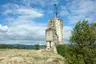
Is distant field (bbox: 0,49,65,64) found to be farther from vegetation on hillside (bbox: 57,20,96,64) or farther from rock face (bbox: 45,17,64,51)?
vegetation on hillside (bbox: 57,20,96,64)

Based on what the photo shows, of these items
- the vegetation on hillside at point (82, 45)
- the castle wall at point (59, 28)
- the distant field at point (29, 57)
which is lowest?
the distant field at point (29, 57)

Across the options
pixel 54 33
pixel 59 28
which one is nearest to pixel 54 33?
pixel 54 33

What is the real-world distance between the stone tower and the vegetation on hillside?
13921mm

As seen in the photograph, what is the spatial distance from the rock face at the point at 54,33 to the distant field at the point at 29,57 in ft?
14.4

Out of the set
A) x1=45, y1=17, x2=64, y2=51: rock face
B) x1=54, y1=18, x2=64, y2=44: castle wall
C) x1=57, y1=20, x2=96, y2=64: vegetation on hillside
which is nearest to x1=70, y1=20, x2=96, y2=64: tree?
x1=57, y1=20, x2=96, y2=64: vegetation on hillside

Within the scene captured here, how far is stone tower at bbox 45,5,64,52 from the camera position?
116ft

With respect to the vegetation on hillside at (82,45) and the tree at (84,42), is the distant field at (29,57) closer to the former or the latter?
the vegetation on hillside at (82,45)

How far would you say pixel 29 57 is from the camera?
29.6m

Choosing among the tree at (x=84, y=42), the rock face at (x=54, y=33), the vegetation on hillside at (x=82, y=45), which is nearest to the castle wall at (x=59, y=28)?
the rock face at (x=54, y=33)

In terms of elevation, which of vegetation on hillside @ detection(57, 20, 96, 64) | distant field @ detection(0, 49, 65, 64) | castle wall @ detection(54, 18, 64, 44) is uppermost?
castle wall @ detection(54, 18, 64, 44)

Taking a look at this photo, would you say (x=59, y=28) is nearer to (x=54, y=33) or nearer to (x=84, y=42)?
(x=54, y=33)

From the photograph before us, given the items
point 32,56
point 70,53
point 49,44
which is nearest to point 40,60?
point 32,56

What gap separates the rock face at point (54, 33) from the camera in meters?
35.4

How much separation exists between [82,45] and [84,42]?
0.38m
